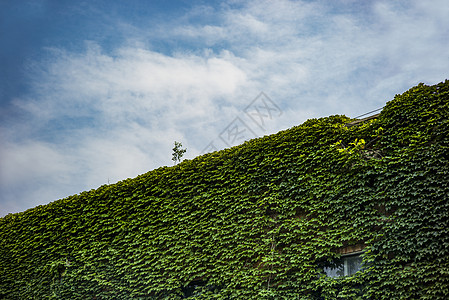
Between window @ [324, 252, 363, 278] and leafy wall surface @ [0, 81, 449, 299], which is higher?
leafy wall surface @ [0, 81, 449, 299]

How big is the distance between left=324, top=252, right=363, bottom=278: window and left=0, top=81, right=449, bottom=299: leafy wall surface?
6.6 inches

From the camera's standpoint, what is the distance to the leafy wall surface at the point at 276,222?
6.22 meters

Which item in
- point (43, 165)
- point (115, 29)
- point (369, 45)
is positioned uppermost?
point (115, 29)

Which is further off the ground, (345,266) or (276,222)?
(276,222)

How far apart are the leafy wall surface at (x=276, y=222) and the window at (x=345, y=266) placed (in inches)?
6.6

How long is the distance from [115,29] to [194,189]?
5671 millimetres

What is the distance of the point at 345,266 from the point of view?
22.2 ft

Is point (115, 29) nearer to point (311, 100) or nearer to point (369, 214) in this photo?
point (311, 100)

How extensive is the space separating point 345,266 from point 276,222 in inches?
58.3

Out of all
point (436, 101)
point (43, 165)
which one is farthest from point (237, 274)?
point (43, 165)

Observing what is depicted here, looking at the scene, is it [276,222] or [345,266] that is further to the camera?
[276,222]

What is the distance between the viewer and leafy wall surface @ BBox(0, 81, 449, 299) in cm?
622

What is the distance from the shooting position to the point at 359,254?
6676 mm

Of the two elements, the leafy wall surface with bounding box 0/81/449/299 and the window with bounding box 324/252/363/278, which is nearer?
the leafy wall surface with bounding box 0/81/449/299
